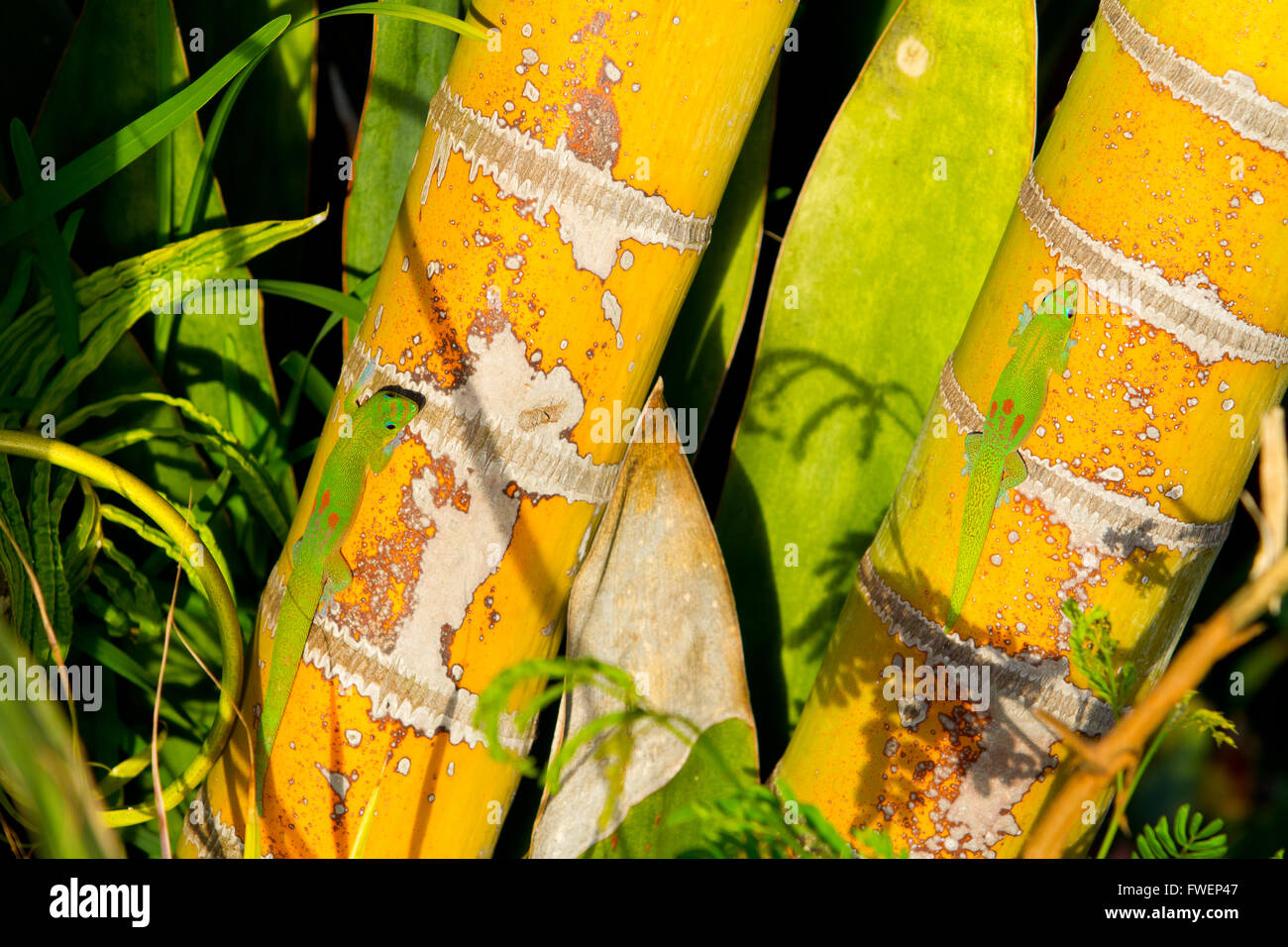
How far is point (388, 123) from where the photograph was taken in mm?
532

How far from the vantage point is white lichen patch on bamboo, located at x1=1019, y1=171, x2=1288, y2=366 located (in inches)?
14.0

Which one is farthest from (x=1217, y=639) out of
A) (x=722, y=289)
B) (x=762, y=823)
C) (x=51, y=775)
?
(x=722, y=289)

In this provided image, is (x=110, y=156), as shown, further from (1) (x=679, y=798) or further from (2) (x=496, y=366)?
(1) (x=679, y=798)

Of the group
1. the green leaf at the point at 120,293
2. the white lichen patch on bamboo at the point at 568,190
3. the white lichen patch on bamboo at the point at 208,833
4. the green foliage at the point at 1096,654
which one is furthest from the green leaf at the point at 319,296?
the green foliage at the point at 1096,654

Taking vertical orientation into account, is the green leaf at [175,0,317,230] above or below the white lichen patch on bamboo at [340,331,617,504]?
above

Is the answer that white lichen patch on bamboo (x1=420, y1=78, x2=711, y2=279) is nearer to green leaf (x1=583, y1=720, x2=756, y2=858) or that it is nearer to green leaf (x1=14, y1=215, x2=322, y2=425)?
green leaf (x1=14, y1=215, x2=322, y2=425)

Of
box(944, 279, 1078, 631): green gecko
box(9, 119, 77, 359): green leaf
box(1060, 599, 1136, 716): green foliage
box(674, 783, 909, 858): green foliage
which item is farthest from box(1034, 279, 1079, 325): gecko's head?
box(9, 119, 77, 359): green leaf

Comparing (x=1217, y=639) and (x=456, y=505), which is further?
(x=456, y=505)

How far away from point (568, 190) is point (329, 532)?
18 centimetres

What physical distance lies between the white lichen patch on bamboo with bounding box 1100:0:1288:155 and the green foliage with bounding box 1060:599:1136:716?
186 millimetres

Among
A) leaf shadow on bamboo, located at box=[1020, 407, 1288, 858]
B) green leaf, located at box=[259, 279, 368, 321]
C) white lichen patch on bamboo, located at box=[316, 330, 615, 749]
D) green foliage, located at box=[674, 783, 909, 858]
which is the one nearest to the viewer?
leaf shadow on bamboo, located at box=[1020, 407, 1288, 858]

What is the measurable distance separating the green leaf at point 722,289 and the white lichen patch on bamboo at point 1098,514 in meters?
0.20

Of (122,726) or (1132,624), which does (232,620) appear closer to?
(122,726)

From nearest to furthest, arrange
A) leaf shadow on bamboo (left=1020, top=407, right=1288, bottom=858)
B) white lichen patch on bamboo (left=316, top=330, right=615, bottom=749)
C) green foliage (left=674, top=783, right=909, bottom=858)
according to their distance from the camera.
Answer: leaf shadow on bamboo (left=1020, top=407, right=1288, bottom=858)
green foliage (left=674, top=783, right=909, bottom=858)
white lichen patch on bamboo (left=316, top=330, right=615, bottom=749)
